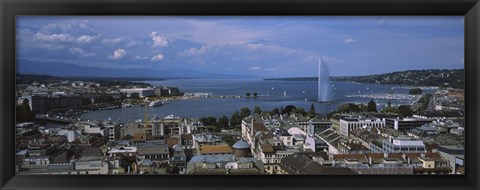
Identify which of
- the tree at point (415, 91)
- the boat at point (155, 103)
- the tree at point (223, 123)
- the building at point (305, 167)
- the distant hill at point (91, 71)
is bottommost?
the building at point (305, 167)

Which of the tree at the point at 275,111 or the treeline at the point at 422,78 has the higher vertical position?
the treeline at the point at 422,78

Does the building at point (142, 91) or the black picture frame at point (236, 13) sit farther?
the building at point (142, 91)

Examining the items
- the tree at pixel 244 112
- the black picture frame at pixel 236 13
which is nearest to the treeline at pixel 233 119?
the tree at pixel 244 112

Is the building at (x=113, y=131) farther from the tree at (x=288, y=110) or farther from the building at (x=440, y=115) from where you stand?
the building at (x=440, y=115)

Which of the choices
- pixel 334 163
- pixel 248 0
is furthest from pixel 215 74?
pixel 334 163

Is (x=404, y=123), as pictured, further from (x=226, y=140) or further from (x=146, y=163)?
(x=146, y=163)
